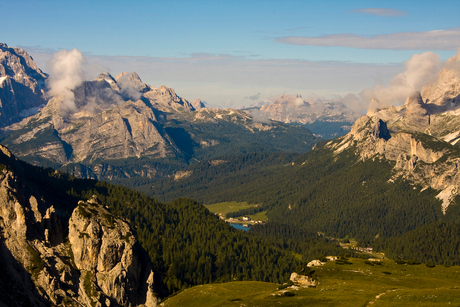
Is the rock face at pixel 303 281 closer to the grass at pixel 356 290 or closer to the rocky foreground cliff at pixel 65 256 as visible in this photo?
the grass at pixel 356 290

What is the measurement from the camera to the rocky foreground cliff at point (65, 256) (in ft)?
469

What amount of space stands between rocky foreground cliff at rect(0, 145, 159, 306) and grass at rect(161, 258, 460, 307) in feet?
57.8

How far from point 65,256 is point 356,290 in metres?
92.6

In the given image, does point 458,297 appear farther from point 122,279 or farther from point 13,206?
point 13,206

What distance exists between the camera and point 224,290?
522 ft

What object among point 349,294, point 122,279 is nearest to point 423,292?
point 349,294

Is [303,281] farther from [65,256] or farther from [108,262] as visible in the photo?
[65,256]

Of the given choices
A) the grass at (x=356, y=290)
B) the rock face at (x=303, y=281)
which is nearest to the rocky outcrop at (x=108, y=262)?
the grass at (x=356, y=290)

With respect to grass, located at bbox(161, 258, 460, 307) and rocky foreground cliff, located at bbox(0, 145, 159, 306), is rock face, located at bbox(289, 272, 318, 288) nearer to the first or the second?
grass, located at bbox(161, 258, 460, 307)

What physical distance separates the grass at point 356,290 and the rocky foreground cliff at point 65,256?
57.8 feet

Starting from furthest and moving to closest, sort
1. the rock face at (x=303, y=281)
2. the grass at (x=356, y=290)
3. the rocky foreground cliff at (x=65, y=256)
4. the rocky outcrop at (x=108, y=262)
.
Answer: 1. the rocky outcrop at (x=108, y=262)
2. the rock face at (x=303, y=281)
3. the rocky foreground cliff at (x=65, y=256)
4. the grass at (x=356, y=290)

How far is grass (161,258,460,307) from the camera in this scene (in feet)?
384

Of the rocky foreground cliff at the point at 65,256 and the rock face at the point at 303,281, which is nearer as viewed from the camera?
the rocky foreground cliff at the point at 65,256

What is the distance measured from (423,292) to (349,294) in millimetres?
17817
